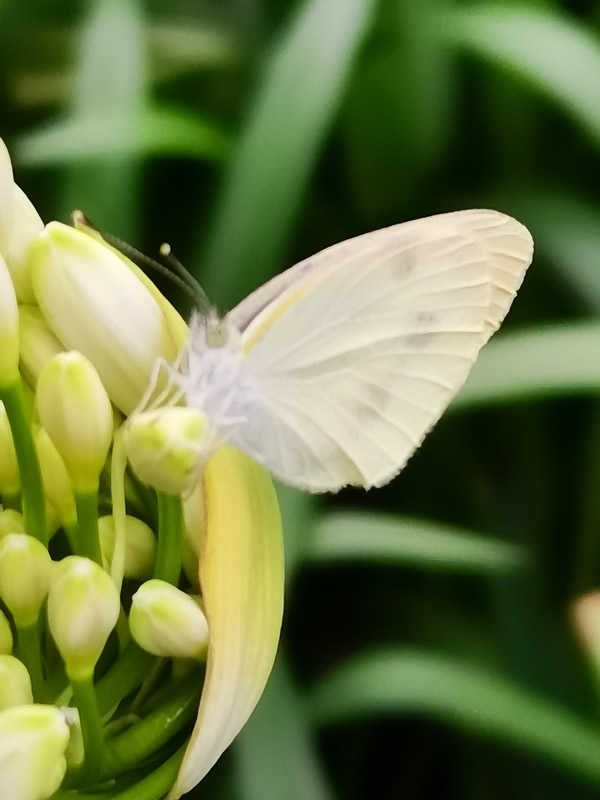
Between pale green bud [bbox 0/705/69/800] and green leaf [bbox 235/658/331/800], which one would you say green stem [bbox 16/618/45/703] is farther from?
green leaf [bbox 235/658/331/800]

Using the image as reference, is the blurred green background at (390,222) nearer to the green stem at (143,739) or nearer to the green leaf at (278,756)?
the green leaf at (278,756)

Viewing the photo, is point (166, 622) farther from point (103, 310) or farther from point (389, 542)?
point (389, 542)

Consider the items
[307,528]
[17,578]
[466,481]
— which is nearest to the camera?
[17,578]

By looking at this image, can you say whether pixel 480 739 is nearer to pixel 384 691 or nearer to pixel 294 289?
pixel 384 691

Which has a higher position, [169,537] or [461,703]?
[169,537]

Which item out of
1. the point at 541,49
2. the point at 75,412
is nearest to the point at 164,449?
the point at 75,412

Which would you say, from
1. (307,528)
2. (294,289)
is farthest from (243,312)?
(307,528)

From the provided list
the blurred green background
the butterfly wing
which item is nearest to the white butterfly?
the butterfly wing

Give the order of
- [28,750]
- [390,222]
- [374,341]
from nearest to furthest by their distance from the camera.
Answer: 1. [28,750]
2. [374,341]
3. [390,222]
